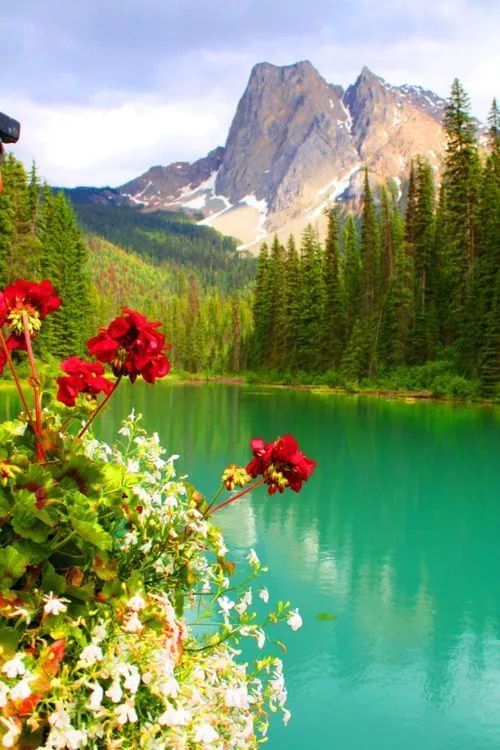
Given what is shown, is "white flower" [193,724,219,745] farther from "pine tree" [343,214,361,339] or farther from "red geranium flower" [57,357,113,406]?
"pine tree" [343,214,361,339]

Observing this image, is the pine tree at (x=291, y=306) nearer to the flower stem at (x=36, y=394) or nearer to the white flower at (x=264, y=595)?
the white flower at (x=264, y=595)

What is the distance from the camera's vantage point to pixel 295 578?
7656 millimetres

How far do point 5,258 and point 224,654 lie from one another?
39.7m

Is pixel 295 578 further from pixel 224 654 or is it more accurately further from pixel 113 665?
pixel 113 665

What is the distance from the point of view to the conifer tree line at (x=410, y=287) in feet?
119

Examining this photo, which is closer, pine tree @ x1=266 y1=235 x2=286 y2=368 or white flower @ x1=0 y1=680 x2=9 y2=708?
white flower @ x1=0 y1=680 x2=9 y2=708

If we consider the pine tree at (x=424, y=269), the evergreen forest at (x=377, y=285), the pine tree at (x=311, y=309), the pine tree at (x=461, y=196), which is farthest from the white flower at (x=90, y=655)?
the pine tree at (x=311, y=309)

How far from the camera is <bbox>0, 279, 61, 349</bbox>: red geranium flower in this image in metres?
2.17

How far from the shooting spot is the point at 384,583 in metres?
7.66

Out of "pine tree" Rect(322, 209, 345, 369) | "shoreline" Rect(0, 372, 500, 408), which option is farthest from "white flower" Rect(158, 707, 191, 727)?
"pine tree" Rect(322, 209, 345, 369)

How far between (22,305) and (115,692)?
1.27m

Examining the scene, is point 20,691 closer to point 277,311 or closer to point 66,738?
point 66,738

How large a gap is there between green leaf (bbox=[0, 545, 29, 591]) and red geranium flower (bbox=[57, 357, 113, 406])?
65 centimetres

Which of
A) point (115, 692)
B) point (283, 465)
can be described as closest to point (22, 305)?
point (283, 465)
